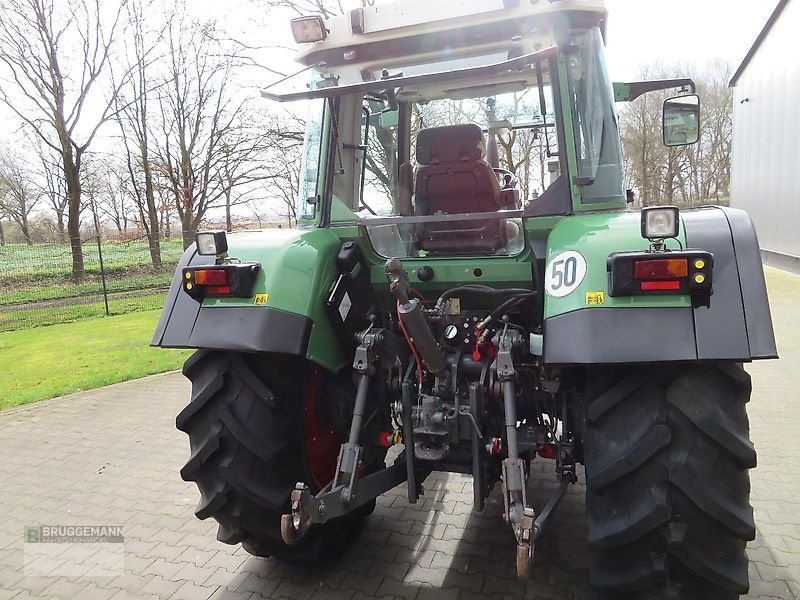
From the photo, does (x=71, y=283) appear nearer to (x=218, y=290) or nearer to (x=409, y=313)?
(x=218, y=290)

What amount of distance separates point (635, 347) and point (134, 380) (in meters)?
6.87

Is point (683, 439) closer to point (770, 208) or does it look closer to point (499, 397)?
point (499, 397)

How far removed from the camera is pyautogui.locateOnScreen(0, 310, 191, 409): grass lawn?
7.16 metres

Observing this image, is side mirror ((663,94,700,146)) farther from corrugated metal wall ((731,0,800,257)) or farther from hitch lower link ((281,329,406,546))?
corrugated metal wall ((731,0,800,257))

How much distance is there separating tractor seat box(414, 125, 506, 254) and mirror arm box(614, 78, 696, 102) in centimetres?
84

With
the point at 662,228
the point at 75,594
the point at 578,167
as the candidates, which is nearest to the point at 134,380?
the point at 75,594

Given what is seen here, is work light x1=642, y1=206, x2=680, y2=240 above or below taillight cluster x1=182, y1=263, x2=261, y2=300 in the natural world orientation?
above

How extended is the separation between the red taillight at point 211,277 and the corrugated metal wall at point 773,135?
18.0 metres

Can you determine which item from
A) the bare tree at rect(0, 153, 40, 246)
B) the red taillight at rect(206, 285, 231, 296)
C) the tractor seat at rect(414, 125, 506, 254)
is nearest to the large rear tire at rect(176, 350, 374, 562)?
the red taillight at rect(206, 285, 231, 296)

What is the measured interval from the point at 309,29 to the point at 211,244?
1.18 meters

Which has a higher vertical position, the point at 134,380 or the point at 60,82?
the point at 60,82

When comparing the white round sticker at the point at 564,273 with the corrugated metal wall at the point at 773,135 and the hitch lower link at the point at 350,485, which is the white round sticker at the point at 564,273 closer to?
the hitch lower link at the point at 350,485

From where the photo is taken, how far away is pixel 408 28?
2838 mm

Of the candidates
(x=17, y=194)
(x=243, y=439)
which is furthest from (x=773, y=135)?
(x=17, y=194)
